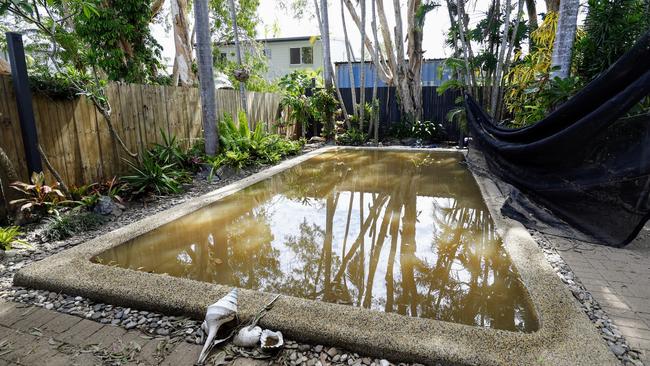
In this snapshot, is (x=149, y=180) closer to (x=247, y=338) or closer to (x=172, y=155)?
(x=172, y=155)

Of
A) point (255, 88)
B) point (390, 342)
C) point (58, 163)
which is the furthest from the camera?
point (255, 88)

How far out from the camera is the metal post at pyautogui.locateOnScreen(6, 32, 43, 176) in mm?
3215

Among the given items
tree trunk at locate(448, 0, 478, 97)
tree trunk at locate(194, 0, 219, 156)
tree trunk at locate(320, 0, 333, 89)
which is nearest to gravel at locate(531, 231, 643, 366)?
tree trunk at locate(194, 0, 219, 156)

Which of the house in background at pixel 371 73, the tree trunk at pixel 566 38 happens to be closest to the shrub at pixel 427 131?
the house in background at pixel 371 73

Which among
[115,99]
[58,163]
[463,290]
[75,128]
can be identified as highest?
[115,99]

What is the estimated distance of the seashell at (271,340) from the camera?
63.2 inches

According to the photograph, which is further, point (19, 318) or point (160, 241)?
point (160, 241)

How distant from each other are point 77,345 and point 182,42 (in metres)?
10.5

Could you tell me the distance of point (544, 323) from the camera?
5.63 ft

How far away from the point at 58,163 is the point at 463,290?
3956mm

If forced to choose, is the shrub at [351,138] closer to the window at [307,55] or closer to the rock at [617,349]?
the rock at [617,349]

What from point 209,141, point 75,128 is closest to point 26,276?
point 75,128

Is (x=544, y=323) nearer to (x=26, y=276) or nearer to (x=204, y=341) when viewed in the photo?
(x=204, y=341)

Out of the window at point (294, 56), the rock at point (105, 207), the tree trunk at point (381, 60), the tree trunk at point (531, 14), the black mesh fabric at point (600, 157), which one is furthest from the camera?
the window at point (294, 56)
